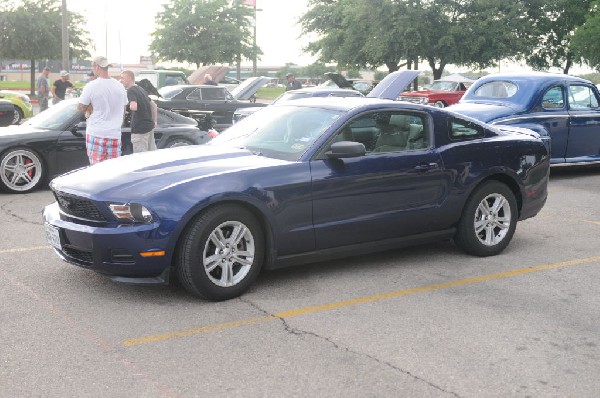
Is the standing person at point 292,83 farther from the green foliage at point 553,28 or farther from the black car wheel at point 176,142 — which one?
the green foliage at point 553,28

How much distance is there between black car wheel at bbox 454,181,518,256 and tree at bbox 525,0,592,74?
38839mm

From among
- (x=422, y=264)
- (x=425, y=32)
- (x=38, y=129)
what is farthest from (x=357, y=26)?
(x=422, y=264)

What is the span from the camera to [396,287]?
5941mm

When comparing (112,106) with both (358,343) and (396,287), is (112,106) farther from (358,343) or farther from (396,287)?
(358,343)

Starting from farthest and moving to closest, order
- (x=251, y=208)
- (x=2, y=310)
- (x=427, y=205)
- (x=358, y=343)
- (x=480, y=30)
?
(x=480, y=30), (x=427, y=205), (x=251, y=208), (x=2, y=310), (x=358, y=343)

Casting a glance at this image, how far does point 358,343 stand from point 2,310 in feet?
8.04

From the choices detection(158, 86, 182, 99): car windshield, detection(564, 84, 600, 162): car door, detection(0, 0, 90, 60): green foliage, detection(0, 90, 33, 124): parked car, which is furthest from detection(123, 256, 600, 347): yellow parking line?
detection(0, 0, 90, 60): green foliage

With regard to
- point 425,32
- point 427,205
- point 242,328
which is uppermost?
point 425,32

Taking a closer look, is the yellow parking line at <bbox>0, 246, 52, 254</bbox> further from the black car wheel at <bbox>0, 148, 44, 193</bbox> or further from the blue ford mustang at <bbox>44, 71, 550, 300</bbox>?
the black car wheel at <bbox>0, 148, 44, 193</bbox>

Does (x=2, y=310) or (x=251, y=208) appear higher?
(x=251, y=208)

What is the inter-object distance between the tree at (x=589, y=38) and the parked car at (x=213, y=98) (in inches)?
966

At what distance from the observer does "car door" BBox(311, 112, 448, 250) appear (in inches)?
234

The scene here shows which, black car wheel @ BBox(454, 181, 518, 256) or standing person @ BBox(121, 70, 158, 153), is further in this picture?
standing person @ BBox(121, 70, 158, 153)

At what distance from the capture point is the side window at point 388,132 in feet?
20.7
